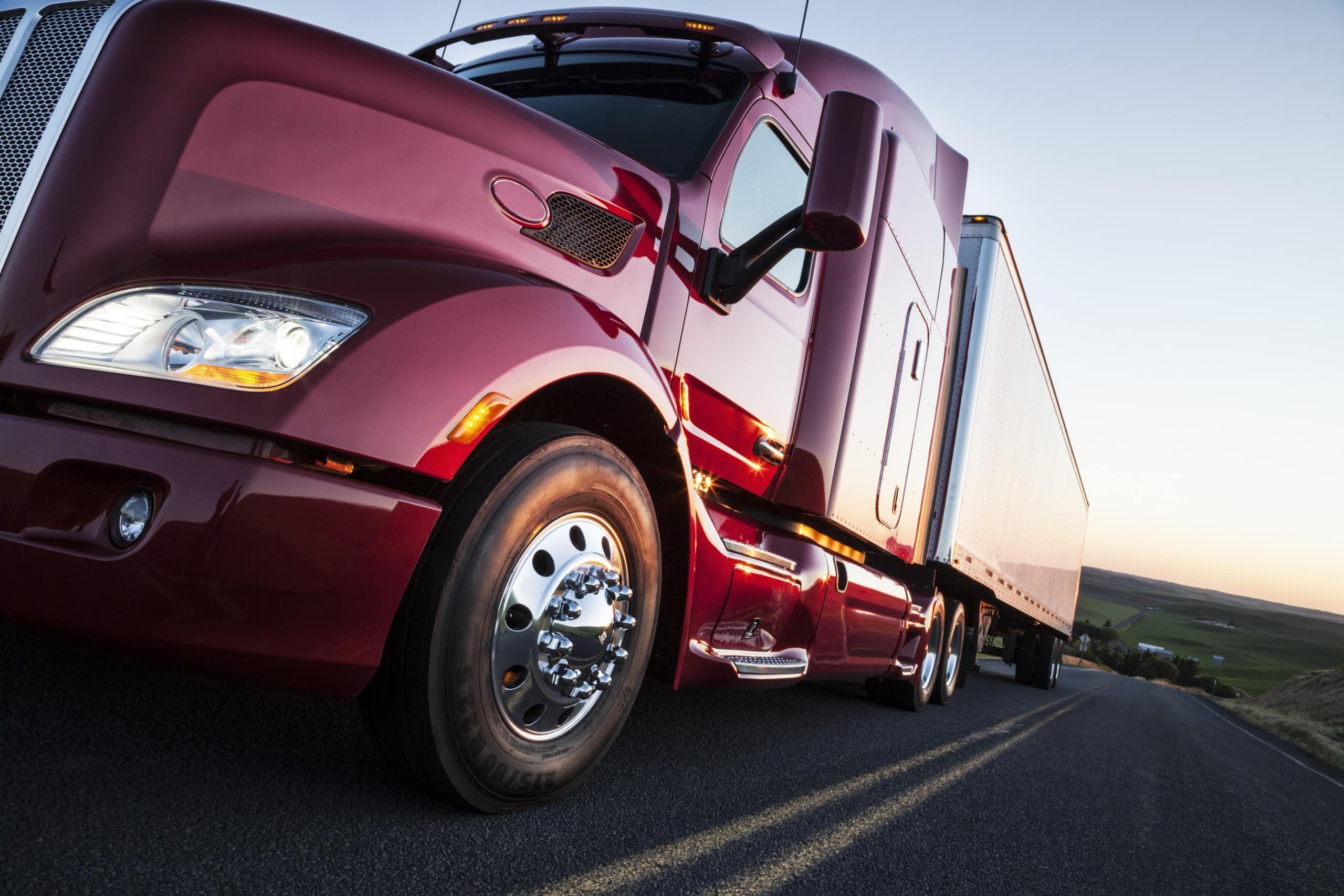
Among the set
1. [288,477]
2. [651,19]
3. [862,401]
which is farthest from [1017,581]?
[288,477]

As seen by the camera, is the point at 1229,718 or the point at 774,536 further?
the point at 1229,718

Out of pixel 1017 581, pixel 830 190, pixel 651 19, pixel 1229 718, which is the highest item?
pixel 651 19

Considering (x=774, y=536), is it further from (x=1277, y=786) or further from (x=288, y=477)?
(x=1277, y=786)

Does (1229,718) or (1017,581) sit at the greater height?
(1017,581)

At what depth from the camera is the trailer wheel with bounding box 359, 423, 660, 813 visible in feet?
6.29

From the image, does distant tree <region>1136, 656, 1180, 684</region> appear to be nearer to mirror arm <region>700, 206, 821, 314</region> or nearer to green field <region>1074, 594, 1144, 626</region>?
→ green field <region>1074, 594, 1144, 626</region>

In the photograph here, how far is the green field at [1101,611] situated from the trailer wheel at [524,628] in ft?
344

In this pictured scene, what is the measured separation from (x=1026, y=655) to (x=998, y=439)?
31.1 feet

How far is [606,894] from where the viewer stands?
175 cm

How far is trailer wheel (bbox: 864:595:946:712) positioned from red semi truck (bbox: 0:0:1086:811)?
3.36 m

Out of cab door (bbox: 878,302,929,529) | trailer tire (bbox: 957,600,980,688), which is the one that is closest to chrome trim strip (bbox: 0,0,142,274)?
cab door (bbox: 878,302,929,529)

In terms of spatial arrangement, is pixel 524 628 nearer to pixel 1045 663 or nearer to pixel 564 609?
pixel 564 609

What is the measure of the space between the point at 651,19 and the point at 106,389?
254 centimetres

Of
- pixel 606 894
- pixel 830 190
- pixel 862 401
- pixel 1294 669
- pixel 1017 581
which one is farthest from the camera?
pixel 1294 669
